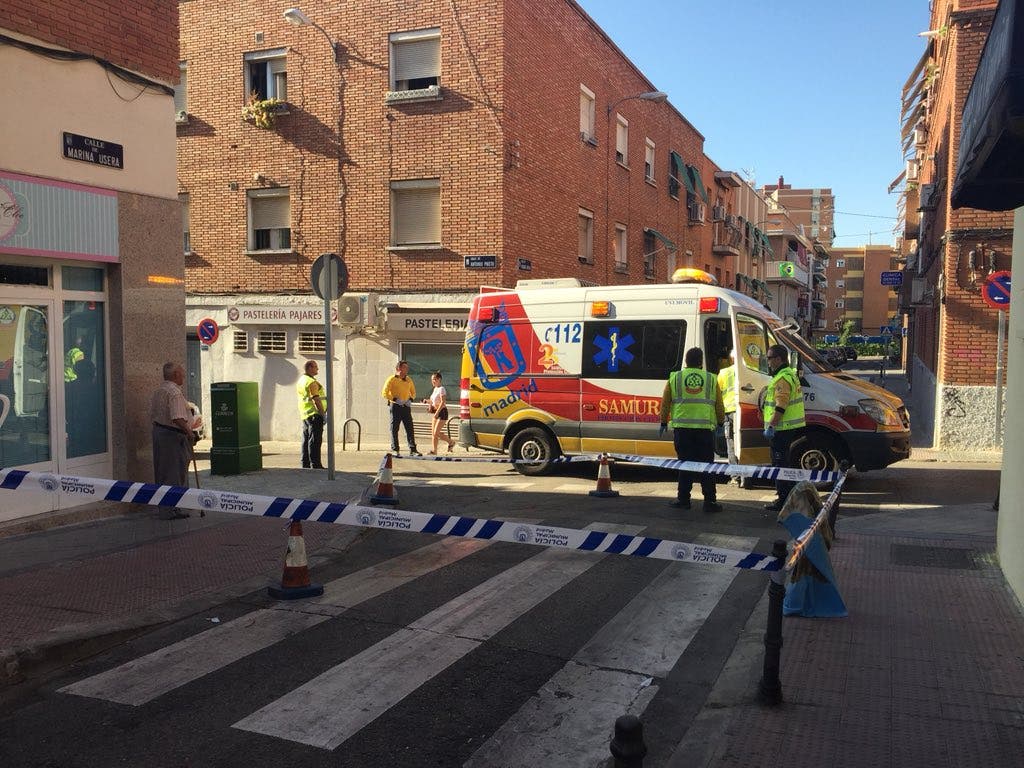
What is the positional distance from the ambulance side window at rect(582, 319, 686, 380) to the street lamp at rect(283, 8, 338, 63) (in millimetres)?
9021

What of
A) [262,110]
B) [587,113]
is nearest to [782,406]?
[262,110]

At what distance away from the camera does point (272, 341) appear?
1838cm

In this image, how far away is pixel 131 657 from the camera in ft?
17.3

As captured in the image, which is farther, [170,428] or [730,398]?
[730,398]

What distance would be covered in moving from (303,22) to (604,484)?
1171 centimetres

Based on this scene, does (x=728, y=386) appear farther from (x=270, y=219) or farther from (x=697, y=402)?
(x=270, y=219)

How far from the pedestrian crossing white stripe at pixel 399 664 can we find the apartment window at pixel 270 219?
13.1m

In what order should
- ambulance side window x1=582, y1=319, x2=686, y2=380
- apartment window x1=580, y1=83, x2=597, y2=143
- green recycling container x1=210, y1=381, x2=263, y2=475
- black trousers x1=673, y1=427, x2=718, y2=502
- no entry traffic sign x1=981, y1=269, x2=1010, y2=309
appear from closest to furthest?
black trousers x1=673, y1=427, x2=718, y2=502, ambulance side window x1=582, y1=319, x2=686, y2=380, green recycling container x1=210, y1=381, x2=263, y2=475, no entry traffic sign x1=981, y1=269, x2=1010, y2=309, apartment window x1=580, y1=83, x2=597, y2=143

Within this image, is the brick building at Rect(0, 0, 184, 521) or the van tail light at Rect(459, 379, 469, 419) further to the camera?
the van tail light at Rect(459, 379, 469, 419)

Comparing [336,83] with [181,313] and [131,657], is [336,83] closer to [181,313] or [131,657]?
[181,313]

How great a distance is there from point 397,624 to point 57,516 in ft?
14.7

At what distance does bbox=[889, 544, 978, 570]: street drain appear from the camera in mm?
7348

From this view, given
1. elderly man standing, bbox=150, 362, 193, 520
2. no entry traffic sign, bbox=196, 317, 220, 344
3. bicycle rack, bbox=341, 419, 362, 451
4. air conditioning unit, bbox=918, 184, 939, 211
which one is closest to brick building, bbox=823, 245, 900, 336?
air conditioning unit, bbox=918, 184, 939, 211

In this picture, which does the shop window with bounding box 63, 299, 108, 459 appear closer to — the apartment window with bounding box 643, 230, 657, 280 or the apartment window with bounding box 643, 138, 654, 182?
the apartment window with bounding box 643, 230, 657, 280
